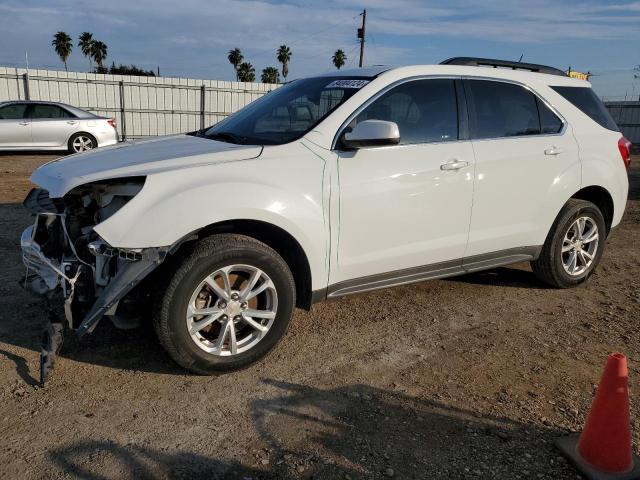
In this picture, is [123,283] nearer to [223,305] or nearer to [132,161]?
[223,305]

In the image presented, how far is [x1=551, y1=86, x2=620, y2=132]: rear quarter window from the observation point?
4.87m

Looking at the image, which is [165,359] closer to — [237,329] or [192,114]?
[237,329]

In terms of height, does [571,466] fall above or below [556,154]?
below

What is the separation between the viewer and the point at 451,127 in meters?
4.12

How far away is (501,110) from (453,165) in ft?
2.63

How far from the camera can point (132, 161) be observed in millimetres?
3344

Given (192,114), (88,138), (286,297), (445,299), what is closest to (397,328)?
(445,299)

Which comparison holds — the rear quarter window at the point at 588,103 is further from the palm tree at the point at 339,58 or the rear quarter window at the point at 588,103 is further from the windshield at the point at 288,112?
the palm tree at the point at 339,58

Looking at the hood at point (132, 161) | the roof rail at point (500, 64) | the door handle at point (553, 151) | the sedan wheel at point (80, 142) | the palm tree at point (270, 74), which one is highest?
the palm tree at point (270, 74)

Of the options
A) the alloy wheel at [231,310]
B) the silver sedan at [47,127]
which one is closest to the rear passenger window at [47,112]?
the silver sedan at [47,127]

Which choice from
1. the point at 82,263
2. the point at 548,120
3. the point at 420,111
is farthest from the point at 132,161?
the point at 548,120

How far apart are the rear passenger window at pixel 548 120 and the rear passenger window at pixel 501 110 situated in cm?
5

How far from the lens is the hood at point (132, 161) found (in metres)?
3.17

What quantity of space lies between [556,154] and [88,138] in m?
12.7
